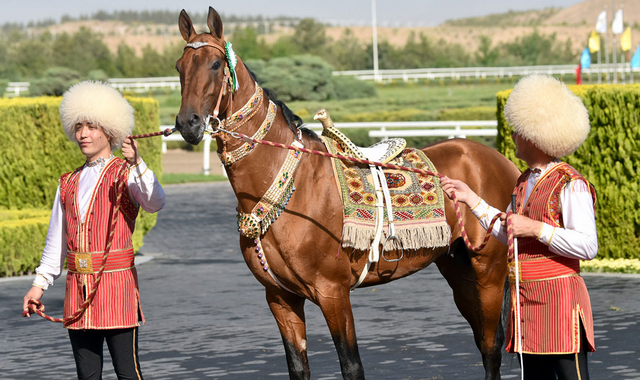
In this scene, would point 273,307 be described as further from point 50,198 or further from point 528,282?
point 50,198

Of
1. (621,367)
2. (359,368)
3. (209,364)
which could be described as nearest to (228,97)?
(359,368)

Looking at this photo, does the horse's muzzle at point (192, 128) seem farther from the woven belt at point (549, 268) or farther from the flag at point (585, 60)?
the flag at point (585, 60)

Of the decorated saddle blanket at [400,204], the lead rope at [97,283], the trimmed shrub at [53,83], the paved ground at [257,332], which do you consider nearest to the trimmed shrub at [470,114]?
the trimmed shrub at [53,83]

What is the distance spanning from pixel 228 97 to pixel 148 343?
11.2 ft

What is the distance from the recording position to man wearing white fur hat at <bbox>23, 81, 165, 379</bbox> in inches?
174

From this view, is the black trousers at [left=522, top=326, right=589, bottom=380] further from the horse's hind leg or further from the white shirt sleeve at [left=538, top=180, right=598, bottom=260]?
the horse's hind leg

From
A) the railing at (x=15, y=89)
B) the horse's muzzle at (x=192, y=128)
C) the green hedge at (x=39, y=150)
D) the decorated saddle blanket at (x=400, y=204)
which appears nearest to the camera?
the horse's muzzle at (x=192, y=128)

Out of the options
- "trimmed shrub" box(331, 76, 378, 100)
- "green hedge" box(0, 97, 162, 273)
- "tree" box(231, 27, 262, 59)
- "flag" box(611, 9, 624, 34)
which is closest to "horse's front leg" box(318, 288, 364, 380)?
"green hedge" box(0, 97, 162, 273)

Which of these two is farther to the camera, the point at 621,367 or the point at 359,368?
the point at 621,367

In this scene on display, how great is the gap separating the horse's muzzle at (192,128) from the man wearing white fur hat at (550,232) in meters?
1.21

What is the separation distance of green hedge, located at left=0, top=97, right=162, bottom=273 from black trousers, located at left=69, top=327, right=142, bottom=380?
7535 mm

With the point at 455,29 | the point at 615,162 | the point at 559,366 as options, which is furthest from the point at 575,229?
the point at 455,29

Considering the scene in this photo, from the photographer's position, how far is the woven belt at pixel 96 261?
4.47m

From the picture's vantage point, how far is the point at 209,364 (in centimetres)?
660
